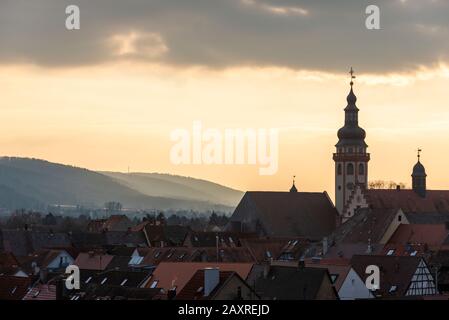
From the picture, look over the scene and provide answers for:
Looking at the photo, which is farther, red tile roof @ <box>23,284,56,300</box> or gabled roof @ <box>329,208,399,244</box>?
gabled roof @ <box>329,208,399,244</box>

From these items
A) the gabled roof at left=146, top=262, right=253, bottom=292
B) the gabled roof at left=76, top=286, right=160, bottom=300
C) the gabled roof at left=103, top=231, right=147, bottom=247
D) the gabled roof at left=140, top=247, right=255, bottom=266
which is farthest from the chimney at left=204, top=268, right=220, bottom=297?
the gabled roof at left=103, top=231, right=147, bottom=247

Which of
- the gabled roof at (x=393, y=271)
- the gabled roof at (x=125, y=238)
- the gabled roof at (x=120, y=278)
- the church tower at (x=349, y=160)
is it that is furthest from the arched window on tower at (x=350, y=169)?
the gabled roof at (x=120, y=278)

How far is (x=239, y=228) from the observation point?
128000 millimetres

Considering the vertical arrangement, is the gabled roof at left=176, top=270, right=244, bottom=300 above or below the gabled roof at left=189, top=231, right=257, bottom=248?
below

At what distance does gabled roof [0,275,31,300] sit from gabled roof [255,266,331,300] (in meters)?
13.9

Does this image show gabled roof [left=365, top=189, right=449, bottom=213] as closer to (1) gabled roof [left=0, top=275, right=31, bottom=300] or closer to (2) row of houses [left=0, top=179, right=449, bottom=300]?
(2) row of houses [left=0, top=179, right=449, bottom=300]

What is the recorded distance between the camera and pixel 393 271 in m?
64.7

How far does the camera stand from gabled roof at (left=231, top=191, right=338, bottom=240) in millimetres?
130375

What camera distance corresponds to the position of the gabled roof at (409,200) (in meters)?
120

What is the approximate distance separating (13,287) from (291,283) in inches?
680

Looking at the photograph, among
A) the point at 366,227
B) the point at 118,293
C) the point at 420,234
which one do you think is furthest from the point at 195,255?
the point at 118,293

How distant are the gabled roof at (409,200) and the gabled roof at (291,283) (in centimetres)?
6407
